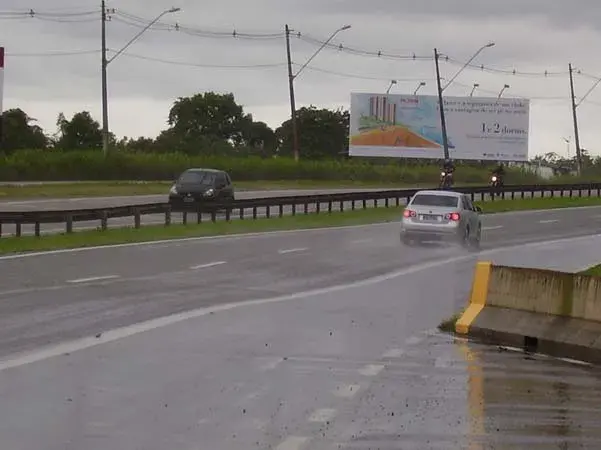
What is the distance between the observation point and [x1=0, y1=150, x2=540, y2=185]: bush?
7981 centimetres

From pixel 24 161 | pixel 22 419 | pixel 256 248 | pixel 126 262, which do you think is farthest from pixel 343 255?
pixel 24 161

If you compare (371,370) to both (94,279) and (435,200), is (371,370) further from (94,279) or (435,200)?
(435,200)

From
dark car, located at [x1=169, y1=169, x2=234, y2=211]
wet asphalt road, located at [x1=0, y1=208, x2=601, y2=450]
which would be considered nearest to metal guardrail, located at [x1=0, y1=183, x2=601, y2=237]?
dark car, located at [x1=169, y1=169, x2=234, y2=211]

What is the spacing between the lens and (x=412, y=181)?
104 meters

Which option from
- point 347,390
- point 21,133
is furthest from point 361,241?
point 21,133

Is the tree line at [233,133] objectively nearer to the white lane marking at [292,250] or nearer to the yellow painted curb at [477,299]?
the white lane marking at [292,250]

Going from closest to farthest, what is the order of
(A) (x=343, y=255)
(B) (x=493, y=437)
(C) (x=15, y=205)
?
(B) (x=493, y=437) → (A) (x=343, y=255) → (C) (x=15, y=205)

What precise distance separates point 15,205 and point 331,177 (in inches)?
1895

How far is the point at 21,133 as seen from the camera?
384 ft

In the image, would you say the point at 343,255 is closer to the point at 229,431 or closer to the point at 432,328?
the point at 432,328

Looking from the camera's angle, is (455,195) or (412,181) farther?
(412,181)

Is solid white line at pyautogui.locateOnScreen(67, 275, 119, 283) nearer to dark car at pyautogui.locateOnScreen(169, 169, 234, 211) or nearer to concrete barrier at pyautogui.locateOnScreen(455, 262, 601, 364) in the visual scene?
concrete barrier at pyautogui.locateOnScreen(455, 262, 601, 364)

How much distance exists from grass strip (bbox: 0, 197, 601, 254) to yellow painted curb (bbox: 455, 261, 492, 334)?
48.7 ft

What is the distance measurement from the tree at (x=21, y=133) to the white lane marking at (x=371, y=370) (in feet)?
331
